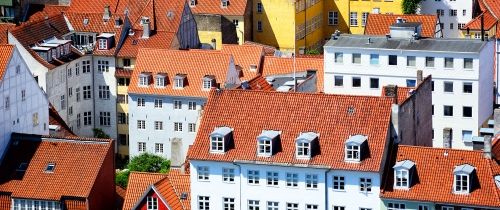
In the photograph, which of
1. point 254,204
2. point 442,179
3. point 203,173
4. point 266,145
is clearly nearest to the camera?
point 442,179

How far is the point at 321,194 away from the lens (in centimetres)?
16225

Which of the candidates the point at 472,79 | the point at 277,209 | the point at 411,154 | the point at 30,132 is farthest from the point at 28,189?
the point at 472,79

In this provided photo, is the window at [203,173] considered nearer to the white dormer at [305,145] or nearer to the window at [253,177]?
the window at [253,177]

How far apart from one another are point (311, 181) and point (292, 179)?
1.63 meters

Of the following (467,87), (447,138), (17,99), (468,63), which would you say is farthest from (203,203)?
(468,63)

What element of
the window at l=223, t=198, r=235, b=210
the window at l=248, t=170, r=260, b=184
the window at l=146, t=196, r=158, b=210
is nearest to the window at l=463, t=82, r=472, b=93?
the window at l=248, t=170, r=260, b=184

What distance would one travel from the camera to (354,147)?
528 feet

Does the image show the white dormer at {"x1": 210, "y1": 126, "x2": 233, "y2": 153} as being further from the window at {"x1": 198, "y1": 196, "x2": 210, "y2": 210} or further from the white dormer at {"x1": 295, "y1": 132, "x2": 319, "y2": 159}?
the white dormer at {"x1": 295, "y1": 132, "x2": 319, "y2": 159}

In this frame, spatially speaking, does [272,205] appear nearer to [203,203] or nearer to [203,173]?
[203,203]

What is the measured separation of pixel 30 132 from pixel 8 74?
721cm

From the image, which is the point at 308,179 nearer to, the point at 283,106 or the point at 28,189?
the point at 283,106

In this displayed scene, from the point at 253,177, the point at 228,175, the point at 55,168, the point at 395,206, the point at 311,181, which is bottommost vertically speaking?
the point at 395,206

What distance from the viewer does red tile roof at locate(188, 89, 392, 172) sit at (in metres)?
162

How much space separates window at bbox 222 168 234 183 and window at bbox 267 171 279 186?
307 centimetres
